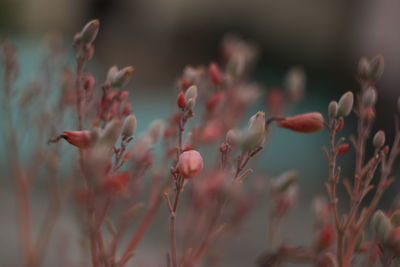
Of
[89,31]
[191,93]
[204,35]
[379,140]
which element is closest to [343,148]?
[379,140]

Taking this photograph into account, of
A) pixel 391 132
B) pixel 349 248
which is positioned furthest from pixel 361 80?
pixel 391 132

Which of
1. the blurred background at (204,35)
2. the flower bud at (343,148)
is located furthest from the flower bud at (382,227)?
the blurred background at (204,35)

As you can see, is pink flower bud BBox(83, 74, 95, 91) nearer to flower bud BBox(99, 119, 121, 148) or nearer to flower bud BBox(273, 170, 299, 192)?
flower bud BBox(99, 119, 121, 148)

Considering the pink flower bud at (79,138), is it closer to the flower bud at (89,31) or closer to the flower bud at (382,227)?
the flower bud at (89,31)

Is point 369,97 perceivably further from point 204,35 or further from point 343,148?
point 204,35

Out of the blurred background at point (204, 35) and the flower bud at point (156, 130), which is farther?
the blurred background at point (204, 35)

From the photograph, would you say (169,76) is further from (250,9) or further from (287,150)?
(287,150)

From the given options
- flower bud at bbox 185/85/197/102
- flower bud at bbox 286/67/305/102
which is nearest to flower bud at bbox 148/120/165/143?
flower bud at bbox 185/85/197/102
